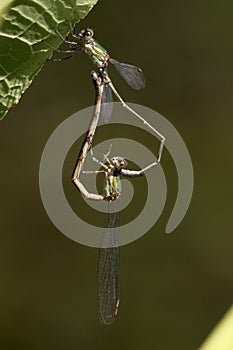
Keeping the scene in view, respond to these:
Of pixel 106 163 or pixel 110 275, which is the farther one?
pixel 110 275

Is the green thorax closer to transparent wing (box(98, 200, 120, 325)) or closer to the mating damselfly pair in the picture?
the mating damselfly pair

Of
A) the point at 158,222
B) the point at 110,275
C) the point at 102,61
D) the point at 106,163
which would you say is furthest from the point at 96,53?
the point at 158,222

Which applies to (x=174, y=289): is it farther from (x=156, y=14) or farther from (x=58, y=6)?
(x=58, y=6)

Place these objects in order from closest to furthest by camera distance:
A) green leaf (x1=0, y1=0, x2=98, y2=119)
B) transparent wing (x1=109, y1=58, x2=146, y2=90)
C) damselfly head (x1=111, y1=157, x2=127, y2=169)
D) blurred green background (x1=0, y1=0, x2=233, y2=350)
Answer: green leaf (x1=0, y1=0, x2=98, y2=119)
damselfly head (x1=111, y1=157, x2=127, y2=169)
transparent wing (x1=109, y1=58, x2=146, y2=90)
blurred green background (x1=0, y1=0, x2=233, y2=350)

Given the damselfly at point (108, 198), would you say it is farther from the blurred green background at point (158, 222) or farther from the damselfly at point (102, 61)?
the blurred green background at point (158, 222)

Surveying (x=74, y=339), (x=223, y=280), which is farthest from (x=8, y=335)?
(x=223, y=280)

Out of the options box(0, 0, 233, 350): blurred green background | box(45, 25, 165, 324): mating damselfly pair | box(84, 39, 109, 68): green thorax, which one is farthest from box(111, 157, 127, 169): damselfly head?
box(0, 0, 233, 350): blurred green background

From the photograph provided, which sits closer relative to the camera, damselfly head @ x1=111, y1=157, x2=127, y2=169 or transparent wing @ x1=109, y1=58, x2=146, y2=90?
damselfly head @ x1=111, y1=157, x2=127, y2=169

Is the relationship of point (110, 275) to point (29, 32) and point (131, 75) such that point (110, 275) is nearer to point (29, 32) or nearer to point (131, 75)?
point (131, 75)
